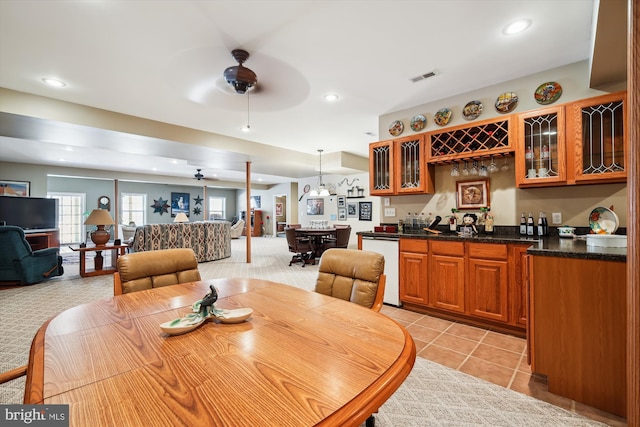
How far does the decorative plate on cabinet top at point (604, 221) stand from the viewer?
2328 millimetres

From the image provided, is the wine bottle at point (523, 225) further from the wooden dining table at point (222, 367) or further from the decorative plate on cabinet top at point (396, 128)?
the wooden dining table at point (222, 367)

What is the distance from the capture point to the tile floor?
1.78m

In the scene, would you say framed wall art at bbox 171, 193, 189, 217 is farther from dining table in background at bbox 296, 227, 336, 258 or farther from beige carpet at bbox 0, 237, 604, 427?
beige carpet at bbox 0, 237, 604, 427

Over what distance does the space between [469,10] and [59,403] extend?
117 inches

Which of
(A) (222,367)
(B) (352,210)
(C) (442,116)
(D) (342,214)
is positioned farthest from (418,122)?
(D) (342,214)

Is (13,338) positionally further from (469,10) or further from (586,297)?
(469,10)

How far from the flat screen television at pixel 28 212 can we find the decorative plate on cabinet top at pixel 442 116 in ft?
28.6

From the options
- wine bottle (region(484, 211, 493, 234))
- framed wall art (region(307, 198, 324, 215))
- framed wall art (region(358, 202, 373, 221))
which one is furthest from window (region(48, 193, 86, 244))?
wine bottle (region(484, 211, 493, 234))

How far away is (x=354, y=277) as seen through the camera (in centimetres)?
173

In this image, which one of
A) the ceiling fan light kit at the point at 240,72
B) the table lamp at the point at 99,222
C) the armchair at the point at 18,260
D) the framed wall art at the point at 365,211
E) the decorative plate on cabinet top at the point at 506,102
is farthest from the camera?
the framed wall art at the point at 365,211

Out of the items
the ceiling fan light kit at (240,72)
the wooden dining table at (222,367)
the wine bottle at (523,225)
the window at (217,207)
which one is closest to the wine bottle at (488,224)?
the wine bottle at (523,225)

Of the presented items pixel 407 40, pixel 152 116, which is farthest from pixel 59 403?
pixel 152 116

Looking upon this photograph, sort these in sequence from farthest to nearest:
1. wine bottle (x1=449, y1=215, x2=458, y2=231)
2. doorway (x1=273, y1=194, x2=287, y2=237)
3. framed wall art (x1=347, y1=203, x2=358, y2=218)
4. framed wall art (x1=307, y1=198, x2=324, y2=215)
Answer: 1. doorway (x1=273, y1=194, x2=287, y2=237)
2. framed wall art (x1=307, y1=198, x2=324, y2=215)
3. framed wall art (x1=347, y1=203, x2=358, y2=218)
4. wine bottle (x1=449, y1=215, x2=458, y2=231)

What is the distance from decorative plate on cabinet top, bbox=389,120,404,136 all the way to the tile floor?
8.19 ft
